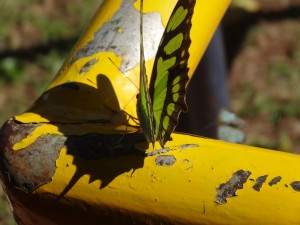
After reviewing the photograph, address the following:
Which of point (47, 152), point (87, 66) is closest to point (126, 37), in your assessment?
point (87, 66)

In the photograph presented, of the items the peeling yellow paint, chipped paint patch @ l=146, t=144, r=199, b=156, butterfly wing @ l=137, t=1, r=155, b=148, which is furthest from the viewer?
butterfly wing @ l=137, t=1, r=155, b=148

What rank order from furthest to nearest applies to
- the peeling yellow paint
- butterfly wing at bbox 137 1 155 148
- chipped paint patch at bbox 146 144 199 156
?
1. butterfly wing at bbox 137 1 155 148
2. chipped paint patch at bbox 146 144 199 156
3. the peeling yellow paint

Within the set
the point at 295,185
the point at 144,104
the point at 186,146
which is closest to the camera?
the point at 295,185

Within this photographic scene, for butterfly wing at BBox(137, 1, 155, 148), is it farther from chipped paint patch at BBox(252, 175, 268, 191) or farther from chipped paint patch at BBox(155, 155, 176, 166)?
chipped paint patch at BBox(252, 175, 268, 191)

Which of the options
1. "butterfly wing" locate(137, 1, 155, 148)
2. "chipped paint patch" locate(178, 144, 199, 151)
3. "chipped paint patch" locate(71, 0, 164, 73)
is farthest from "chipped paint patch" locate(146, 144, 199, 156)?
"chipped paint patch" locate(71, 0, 164, 73)

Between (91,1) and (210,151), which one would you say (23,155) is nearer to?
(210,151)

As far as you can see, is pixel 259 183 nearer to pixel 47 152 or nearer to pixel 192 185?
pixel 192 185

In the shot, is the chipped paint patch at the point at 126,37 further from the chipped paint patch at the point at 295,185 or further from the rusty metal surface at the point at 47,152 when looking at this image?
the chipped paint patch at the point at 295,185

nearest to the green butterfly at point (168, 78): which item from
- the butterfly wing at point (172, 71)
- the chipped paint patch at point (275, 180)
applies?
the butterfly wing at point (172, 71)

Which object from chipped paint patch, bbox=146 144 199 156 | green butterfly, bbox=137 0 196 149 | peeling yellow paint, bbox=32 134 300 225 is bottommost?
peeling yellow paint, bbox=32 134 300 225
